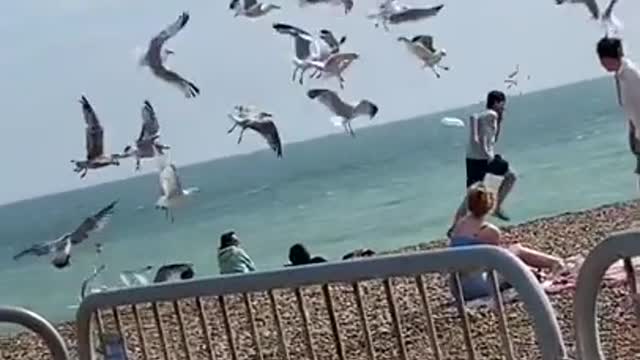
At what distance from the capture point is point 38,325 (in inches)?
246

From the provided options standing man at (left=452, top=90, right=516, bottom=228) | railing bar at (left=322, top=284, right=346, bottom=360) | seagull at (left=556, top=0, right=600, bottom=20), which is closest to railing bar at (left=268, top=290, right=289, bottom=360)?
railing bar at (left=322, top=284, right=346, bottom=360)

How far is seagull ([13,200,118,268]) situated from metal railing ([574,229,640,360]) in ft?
41.2

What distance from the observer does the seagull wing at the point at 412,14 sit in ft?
46.6

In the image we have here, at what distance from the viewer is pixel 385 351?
7.32 metres

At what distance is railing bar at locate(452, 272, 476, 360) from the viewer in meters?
5.23

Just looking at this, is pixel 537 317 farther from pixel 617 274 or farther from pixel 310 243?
A: pixel 310 243

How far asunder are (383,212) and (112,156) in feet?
148

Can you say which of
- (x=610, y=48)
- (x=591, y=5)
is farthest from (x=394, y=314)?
(x=591, y=5)

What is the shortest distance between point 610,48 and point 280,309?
5.46 metres

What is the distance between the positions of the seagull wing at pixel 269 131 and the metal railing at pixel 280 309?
7.13m

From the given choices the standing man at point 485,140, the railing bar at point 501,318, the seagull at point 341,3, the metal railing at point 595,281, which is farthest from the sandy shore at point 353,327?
the standing man at point 485,140

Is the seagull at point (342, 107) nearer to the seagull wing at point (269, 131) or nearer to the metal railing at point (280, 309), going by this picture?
the seagull wing at point (269, 131)

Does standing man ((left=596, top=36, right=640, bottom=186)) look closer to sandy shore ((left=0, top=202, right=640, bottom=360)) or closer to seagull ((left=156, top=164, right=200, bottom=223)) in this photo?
sandy shore ((left=0, top=202, right=640, bottom=360))

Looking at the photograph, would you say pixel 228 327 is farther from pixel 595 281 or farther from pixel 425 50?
pixel 425 50
